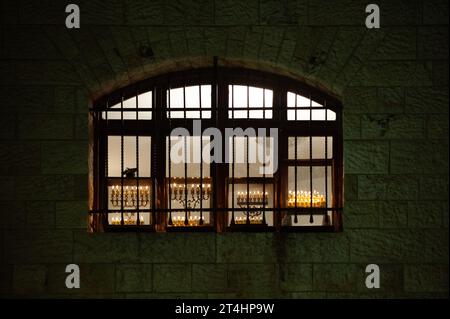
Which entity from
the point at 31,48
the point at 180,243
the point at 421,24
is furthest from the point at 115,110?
the point at 421,24

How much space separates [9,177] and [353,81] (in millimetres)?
4103

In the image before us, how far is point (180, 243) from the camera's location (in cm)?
510

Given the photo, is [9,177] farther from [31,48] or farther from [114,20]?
[114,20]

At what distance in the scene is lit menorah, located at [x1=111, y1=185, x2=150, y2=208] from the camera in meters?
5.41

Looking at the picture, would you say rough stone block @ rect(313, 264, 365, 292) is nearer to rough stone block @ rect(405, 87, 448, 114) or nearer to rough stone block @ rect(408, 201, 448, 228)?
rough stone block @ rect(408, 201, 448, 228)

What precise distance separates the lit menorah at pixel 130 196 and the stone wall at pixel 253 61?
408 mm

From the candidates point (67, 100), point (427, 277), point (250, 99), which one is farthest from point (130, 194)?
point (427, 277)

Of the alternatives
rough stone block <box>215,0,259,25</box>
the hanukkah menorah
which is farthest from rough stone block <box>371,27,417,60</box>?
the hanukkah menorah

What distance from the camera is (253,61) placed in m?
5.17

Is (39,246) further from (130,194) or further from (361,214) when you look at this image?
(361,214)

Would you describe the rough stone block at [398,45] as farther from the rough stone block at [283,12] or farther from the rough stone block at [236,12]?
the rough stone block at [236,12]

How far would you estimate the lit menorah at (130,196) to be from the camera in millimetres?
5414

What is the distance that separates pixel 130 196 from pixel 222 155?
124 cm

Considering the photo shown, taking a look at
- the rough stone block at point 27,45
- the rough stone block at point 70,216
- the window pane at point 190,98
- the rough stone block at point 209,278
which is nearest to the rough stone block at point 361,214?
the rough stone block at point 209,278
